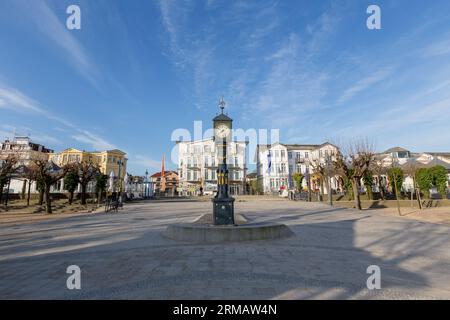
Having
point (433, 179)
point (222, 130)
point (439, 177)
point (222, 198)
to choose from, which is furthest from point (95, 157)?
point (439, 177)

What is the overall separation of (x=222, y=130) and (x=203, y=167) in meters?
54.3

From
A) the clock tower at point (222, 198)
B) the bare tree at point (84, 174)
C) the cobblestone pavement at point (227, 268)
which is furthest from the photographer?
the bare tree at point (84, 174)

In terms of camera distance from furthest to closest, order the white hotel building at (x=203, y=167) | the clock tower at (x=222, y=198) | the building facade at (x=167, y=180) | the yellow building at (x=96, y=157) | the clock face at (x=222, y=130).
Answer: the building facade at (x=167, y=180)
the yellow building at (x=96, y=157)
the white hotel building at (x=203, y=167)
the clock face at (x=222, y=130)
the clock tower at (x=222, y=198)

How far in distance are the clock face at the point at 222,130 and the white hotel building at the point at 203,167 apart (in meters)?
51.6

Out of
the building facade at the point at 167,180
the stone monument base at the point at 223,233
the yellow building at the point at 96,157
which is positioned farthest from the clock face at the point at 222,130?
the building facade at the point at 167,180

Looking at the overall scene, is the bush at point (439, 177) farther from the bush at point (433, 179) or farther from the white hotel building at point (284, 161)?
the white hotel building at point (284, 161)

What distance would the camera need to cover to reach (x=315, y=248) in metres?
8.26

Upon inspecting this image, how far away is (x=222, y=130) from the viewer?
12.4 metres

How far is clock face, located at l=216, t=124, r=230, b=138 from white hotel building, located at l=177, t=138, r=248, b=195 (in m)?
51.6

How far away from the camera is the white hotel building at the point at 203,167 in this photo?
6519cm

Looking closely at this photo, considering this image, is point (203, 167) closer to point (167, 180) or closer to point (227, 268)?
point (167, 180)
